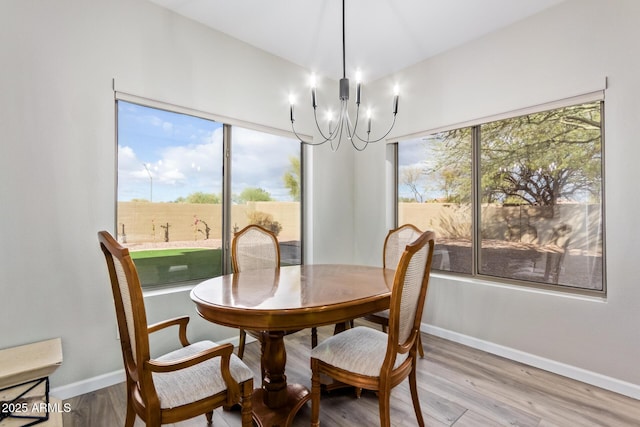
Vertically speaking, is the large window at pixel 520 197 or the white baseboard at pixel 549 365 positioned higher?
the large window at pixel 520 197

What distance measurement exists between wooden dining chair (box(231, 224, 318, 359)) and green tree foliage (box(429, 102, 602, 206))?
1.88 metres

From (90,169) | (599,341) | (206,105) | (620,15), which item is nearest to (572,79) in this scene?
(620,15)

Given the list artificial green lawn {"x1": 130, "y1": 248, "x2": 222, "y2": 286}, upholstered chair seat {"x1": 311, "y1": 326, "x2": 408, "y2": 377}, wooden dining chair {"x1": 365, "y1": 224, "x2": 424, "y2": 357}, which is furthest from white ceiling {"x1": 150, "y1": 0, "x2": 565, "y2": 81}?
upholstered chair seat {"x1": 311, "y1": 326, "x2": 408, "y2": 377}

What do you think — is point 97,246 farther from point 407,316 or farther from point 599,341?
point 599,341

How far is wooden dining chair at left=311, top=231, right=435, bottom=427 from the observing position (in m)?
1.41

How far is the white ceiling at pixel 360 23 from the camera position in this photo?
7.80ft

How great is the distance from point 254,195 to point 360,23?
1815mm

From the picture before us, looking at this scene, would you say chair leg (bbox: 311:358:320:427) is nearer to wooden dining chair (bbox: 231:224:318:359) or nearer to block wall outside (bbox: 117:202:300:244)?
wooden dining chair (bbox: 231:224:318:359)

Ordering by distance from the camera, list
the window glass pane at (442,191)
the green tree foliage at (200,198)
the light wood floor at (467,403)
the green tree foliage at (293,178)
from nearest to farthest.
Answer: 1. the light wood floor at (467,403)
2. the green tree foliage at (200,198)
3. the window glass pane at (442,191)
4. the green tree foliage at (293,178)

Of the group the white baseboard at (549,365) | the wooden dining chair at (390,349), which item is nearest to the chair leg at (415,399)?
the wooden dining chair at (390,349)

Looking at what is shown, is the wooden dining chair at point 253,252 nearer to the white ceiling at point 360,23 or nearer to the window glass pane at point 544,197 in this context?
the white ceiling at point 360,23

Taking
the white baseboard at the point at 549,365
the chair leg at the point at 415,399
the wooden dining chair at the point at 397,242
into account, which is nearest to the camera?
the chair leg at the point at 415,399

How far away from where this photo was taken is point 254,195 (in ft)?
10.3

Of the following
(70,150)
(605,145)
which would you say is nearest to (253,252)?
(70,150)
